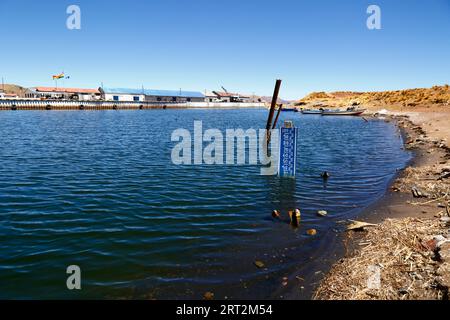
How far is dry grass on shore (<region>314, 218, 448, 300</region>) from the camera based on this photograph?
258 inches

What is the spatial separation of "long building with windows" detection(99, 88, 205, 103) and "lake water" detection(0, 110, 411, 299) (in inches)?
5255

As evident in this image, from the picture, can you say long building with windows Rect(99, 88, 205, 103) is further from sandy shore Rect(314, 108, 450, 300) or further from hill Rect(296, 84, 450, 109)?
sandy shore Rect(314, 108, 450, 300)

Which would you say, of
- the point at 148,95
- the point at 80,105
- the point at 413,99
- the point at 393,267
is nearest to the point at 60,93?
the point at 148,95

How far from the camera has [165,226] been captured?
38.0ft

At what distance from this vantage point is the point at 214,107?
577ft

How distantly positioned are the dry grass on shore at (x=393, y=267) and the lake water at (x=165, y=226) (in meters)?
0.83

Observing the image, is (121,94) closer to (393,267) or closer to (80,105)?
(80,105)

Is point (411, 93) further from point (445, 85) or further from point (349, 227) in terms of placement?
point (349, 227)

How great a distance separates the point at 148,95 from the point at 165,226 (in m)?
156

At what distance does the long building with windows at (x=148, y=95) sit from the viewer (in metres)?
147

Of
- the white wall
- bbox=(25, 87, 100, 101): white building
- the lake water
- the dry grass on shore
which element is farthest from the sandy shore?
bbox=(25, 87, 100, 101): white building

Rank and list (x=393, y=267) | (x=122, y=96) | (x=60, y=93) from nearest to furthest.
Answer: (x=393, y=267), (x=122, y=96), (x=60, y=93)

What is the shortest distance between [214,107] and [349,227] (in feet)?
552
